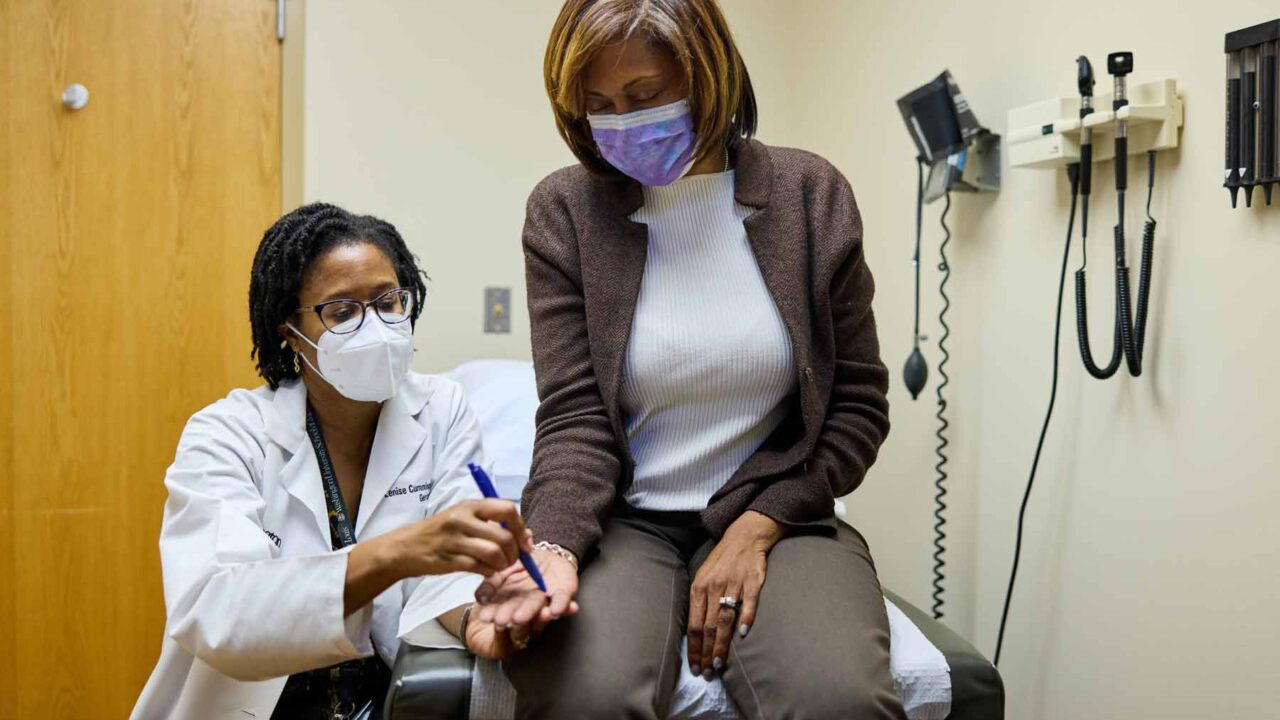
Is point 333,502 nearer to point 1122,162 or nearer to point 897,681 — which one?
point 897,681

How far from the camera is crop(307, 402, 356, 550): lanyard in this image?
1294mm

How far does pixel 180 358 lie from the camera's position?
2.27 metres

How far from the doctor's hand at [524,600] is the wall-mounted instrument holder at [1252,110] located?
3.10 feet

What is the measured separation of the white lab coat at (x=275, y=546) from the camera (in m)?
1.01

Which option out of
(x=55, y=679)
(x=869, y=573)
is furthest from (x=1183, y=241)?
(x=55, y=679)

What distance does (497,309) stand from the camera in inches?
93.3

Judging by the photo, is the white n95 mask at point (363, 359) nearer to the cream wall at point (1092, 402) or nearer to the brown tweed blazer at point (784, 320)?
the brown tweed blazer at point (784, 320)

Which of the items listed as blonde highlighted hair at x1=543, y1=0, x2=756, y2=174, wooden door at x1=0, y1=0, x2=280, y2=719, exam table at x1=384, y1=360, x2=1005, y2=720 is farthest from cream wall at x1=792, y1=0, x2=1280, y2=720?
wooden door at x1=0, y1=0, x2=280, y2=719

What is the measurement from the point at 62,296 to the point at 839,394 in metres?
1.73

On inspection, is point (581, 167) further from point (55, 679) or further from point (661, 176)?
point (55, 679)

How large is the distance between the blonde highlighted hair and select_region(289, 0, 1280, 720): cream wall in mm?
644

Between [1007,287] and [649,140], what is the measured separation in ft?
2.79

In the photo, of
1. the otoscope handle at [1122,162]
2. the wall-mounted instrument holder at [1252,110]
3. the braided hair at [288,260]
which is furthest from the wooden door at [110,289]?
the wall-mounted instrument holder at [1252,110]

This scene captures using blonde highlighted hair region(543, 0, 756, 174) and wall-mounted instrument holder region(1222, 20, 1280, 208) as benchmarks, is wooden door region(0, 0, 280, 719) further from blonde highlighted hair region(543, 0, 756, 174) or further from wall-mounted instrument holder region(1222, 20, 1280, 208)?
wall-mounted instrument holder region(1222, 20, 1280, 208)
